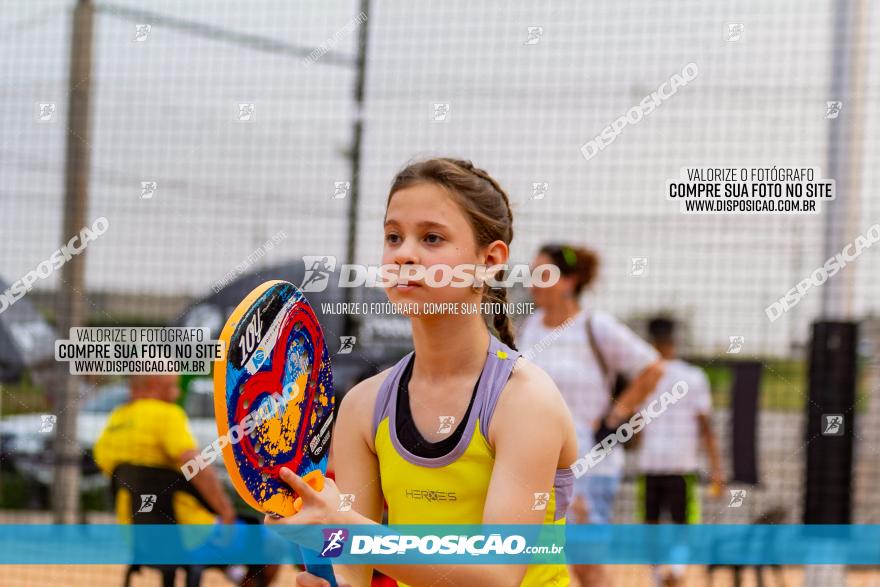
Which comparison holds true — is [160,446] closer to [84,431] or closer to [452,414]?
[452,414]

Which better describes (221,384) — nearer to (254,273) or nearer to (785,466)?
(254,273)

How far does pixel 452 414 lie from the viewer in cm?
221

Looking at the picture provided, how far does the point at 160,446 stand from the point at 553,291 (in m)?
2.02

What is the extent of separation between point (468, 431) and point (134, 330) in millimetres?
2658

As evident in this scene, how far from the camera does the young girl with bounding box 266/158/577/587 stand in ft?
6.95

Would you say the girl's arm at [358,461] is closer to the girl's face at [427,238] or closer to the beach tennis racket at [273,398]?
the beach tennis racket at [273,398]

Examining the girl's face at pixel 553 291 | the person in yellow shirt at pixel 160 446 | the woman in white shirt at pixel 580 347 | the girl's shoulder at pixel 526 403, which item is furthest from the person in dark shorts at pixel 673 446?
the girl's shoulder at pixel 526 403

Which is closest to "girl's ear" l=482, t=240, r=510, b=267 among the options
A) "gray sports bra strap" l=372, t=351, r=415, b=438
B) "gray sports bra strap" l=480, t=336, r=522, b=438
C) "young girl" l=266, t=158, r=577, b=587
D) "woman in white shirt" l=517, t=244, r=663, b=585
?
"young girl" l=266, t=158, r=577, b=587

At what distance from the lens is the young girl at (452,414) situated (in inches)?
83.4

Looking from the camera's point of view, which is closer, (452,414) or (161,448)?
(452,414)

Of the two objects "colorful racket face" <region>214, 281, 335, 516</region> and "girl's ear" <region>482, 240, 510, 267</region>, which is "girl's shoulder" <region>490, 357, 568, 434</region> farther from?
"colorful racket face" <region>214, 281, 335, 516</region>

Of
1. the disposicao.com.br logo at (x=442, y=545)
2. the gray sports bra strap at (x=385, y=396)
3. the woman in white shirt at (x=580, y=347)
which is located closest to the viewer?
the disposicao.com.br logo at (x=442, y=545)

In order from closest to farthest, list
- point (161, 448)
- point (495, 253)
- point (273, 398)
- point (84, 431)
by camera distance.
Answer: point (273, 398), point (495, 253), point (161, 448), point (84, 431)

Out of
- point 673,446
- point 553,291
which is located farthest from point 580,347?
point 673,446
